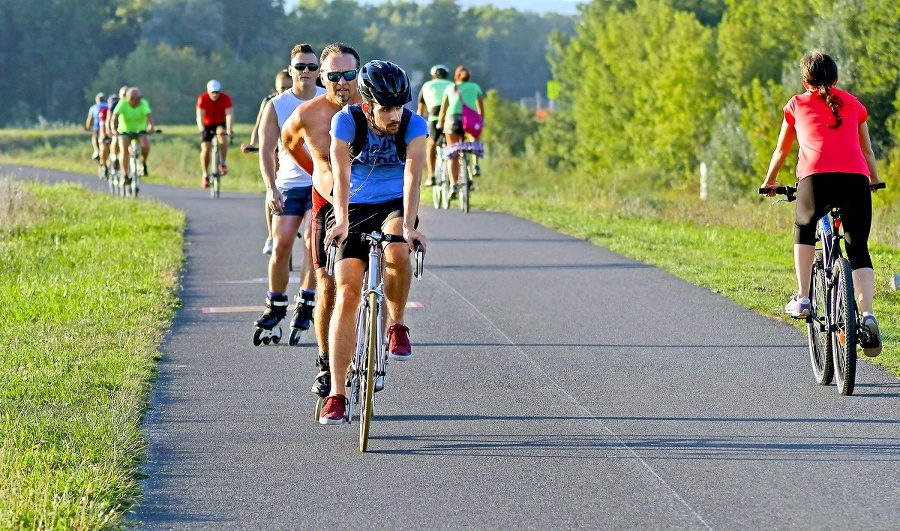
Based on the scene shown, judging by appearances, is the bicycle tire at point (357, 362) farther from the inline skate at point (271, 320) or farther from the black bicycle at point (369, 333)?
the inline skate at point (271, 320)

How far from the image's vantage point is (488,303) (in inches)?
508

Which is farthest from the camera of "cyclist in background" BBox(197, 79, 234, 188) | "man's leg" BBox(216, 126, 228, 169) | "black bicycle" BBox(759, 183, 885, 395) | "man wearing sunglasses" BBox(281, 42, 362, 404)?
"man's leg" BBox(216, 126, 228, 169)

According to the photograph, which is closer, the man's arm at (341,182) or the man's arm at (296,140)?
the man's arm at (341,182)

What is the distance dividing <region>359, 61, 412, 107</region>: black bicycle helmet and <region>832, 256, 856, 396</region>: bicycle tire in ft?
9.14

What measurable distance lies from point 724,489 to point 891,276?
808cm

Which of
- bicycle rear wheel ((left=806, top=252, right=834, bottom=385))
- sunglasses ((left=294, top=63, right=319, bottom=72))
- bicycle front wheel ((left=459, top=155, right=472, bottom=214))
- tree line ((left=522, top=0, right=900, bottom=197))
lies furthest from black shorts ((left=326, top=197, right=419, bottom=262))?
tree line ((left=522, top=0, right=900, bottom=197))

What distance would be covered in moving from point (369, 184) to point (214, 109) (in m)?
18.2

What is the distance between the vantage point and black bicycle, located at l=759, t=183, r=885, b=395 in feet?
27.8

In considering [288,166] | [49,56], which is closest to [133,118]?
[288,166]

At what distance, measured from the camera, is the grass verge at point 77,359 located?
6.29 metres

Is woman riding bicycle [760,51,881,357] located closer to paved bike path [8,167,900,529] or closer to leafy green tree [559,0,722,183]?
paved bike path [8,167,900,529]

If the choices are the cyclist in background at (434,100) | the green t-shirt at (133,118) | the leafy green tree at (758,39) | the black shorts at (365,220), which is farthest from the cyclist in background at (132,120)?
the leafy green tree at (758,39)

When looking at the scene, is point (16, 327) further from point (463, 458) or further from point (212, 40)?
point (212, 40)

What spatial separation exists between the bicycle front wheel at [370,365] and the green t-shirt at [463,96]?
45.4 feet
